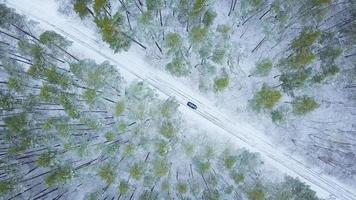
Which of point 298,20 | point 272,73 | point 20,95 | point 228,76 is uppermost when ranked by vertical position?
point 298,20

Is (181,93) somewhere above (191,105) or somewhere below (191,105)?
above

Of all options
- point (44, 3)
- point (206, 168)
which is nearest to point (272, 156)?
point (206, 168)

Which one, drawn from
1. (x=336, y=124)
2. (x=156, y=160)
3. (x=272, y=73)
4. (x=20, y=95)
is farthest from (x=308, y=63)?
(x=20, y=95)

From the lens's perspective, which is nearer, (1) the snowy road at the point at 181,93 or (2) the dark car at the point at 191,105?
(1) the snowy road at the point at 181,93

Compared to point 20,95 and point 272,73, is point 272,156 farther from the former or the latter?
point 20,95

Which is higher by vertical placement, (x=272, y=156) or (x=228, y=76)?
(x=228, y=76)

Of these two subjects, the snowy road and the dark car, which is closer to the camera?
the snowy road

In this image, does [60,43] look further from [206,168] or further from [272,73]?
[272,73]
